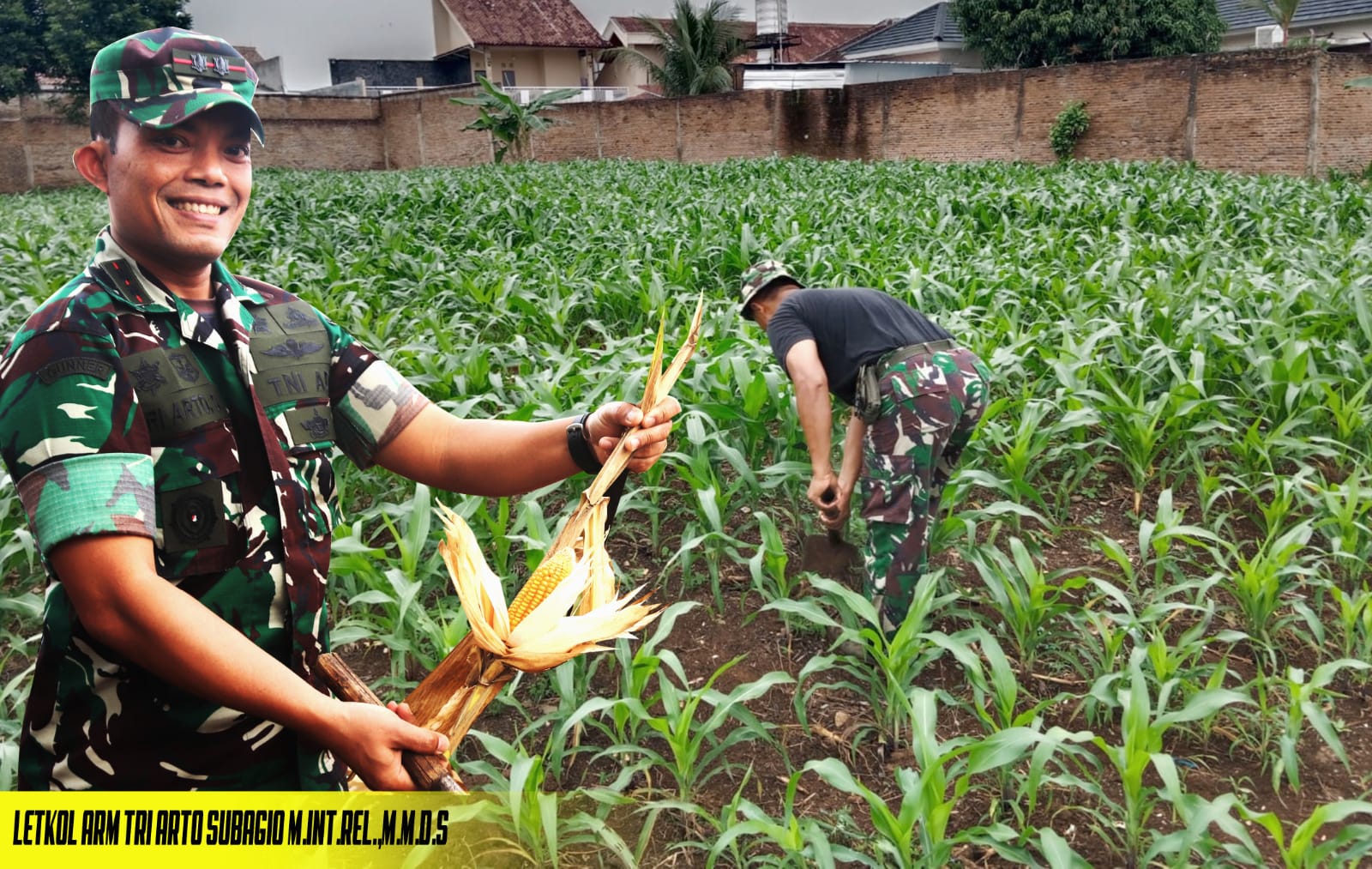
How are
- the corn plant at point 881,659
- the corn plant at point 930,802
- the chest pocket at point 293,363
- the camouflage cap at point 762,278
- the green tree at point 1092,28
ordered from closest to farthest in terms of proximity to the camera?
the chest pocket at point 293,363 → the corn plant at point 930,802 → the corn plant at point 881,659 → the camouflage cap at point 762,278 → the green tree at point 1092,28

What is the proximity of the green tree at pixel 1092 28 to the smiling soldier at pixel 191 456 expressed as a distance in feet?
81.3

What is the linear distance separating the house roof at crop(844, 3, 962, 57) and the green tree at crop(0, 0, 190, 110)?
20.8 metres

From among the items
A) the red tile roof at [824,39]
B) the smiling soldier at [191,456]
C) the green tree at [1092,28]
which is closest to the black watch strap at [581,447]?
the smiling soldier at [191,456]

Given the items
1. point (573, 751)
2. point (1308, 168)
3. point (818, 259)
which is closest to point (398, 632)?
point (573, 751)

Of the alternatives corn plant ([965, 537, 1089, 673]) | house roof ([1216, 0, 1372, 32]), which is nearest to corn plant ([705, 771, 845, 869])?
corn plant ([965, 537, 1089, 673])

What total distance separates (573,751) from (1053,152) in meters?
18.2

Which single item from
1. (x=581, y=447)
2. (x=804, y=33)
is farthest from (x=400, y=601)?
(x=804, y=33)

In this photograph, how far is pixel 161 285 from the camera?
113 centimetres

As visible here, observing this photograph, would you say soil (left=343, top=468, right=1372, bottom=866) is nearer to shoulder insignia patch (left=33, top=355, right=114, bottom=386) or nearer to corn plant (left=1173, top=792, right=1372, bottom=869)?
corn plant (left=1173, top=792, right=1372, bottom=869)

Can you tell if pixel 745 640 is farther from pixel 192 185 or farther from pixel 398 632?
pixel 192 185

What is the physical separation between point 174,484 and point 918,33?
3378cm

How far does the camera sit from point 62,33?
25.9 m

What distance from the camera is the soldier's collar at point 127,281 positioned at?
1.08 m

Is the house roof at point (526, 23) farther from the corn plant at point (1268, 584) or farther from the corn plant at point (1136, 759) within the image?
the corn plant at point (1136, 759)
